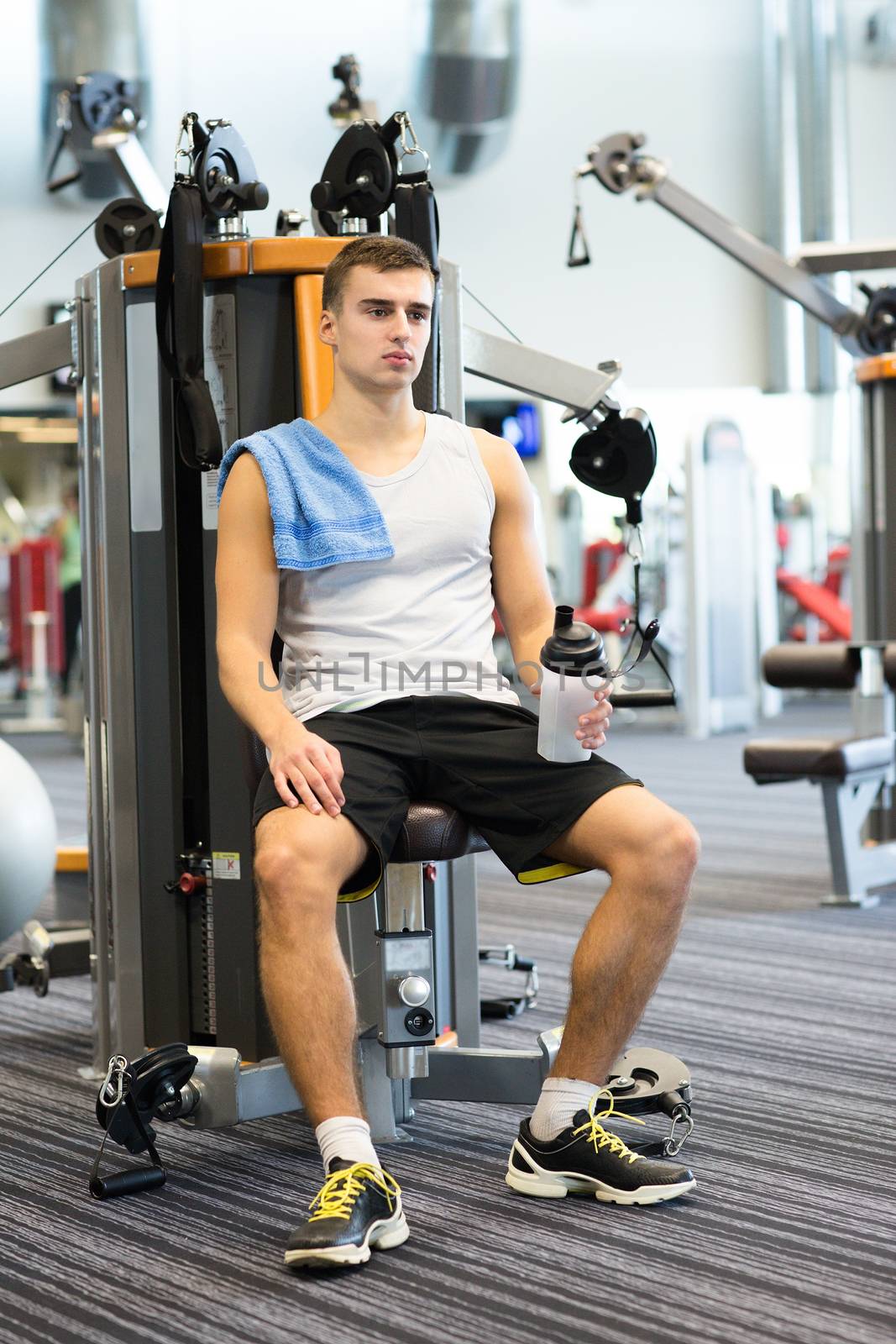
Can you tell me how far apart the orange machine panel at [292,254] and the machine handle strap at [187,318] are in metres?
0.11

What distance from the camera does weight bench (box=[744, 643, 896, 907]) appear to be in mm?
3824

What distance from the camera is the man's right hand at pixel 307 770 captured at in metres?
1.86

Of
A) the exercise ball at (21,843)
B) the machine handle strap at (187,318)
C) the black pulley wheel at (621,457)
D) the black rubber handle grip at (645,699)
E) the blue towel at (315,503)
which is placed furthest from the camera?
the exercise ball at (21,843)

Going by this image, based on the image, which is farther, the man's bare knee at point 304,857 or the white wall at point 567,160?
the white wall at point 567,160

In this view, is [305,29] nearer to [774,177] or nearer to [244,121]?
[244,121]

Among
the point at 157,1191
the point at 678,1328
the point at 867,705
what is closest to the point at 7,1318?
the point at 157,1191

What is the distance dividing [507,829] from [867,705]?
2519mm

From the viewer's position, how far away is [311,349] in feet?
7.72

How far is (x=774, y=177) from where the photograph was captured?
9.85m

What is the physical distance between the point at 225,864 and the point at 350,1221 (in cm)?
81

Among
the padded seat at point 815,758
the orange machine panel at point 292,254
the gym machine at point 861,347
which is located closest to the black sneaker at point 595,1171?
the orange machine panel at point 292,254

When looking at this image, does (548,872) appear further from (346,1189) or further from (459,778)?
(346,1189)

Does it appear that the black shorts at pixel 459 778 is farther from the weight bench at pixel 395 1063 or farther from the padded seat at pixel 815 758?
the padded seat at pixel 815 758

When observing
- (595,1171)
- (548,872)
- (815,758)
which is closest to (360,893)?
(548,872)
